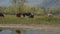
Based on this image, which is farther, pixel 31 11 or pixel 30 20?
pixel 30 20

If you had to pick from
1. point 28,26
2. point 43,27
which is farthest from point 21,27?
point 43,27

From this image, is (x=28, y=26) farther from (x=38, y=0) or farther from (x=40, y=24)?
(x=38, y=0)

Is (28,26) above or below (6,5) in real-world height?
below

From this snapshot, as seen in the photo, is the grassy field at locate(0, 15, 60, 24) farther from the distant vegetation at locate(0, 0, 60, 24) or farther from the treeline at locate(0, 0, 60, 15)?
the treeline at locate(0, 0, 60, 15)

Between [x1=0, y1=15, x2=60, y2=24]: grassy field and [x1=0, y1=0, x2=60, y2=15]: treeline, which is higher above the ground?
[x1=0, y1=0, x2=60, y2=15]: treeline

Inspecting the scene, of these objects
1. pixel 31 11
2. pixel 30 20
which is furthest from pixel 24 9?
pixel 30 20

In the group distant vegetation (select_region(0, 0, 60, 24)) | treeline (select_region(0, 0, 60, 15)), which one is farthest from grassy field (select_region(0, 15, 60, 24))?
treeline (select_region(0, 0, 60, 15))

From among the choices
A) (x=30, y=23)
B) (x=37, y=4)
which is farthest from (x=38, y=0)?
(x=30, y=23)


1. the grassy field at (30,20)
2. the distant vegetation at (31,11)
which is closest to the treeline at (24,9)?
the distant vegetation at (31,11)

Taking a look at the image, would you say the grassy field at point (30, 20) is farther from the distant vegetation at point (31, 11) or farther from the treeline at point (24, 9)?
the treeline at point (24, 9)

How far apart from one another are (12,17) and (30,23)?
604 mm

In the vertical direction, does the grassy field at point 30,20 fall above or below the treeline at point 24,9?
below

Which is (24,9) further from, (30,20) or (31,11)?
(30,20)

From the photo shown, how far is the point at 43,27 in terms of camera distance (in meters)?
7.72
